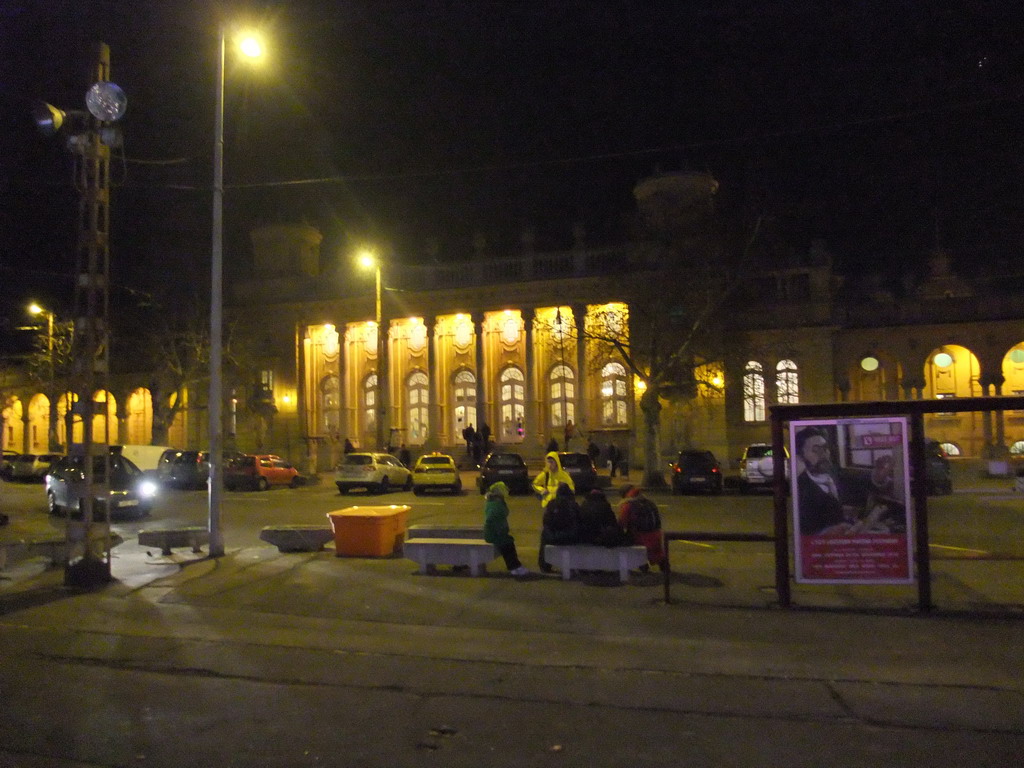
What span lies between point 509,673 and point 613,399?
3566 centimetres

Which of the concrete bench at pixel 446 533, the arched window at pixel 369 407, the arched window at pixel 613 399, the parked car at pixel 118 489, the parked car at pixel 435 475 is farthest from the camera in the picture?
the arched window at pixel 369 407

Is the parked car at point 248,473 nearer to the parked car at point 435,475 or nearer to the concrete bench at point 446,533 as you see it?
→ the parked car at point 435,475

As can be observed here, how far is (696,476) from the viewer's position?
27906mm

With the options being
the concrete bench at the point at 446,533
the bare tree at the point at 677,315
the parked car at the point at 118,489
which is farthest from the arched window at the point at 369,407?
the concrete bench at the point at 446,533

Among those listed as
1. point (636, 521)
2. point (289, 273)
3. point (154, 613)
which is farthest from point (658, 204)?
point (154, 613)

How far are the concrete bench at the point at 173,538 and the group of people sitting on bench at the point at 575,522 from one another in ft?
17.9

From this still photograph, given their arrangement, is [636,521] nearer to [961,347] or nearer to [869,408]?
[869,408]

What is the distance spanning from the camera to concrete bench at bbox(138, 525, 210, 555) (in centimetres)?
1443

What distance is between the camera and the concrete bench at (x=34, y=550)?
1323cm

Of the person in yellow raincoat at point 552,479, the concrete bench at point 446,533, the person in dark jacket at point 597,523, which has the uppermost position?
the person in yellow raincoat at point 552,479

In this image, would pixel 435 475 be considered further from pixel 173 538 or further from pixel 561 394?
pixel 561 394

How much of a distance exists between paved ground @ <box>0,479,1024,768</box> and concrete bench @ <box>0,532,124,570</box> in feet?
3.87

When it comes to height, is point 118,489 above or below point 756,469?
above

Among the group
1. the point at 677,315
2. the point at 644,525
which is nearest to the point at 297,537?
the point at 644,525
